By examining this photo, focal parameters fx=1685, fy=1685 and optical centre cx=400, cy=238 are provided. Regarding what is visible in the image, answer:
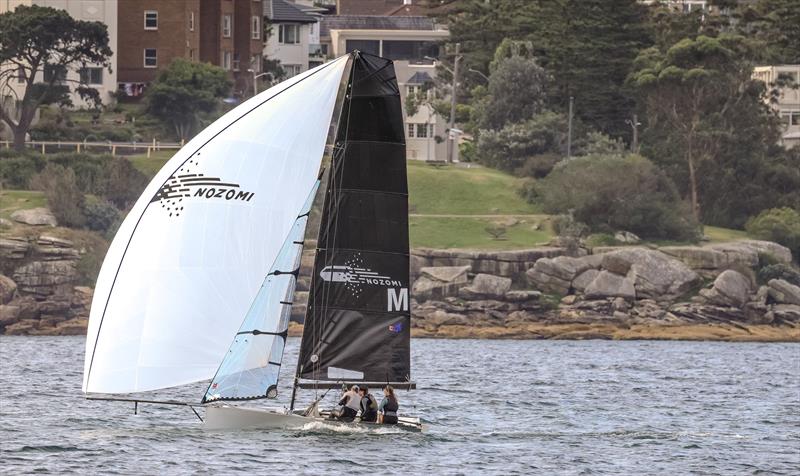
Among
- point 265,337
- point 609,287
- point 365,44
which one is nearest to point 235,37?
point 365,44

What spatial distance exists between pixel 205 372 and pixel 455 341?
47.8 meters

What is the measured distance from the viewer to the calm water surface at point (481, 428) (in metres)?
31.3

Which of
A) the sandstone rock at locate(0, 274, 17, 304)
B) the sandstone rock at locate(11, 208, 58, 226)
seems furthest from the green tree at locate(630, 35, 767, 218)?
the sandstone rock at locate(0, 274, 17, 304)

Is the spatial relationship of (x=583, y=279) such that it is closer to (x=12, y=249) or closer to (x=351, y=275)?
(x=12, y=249)

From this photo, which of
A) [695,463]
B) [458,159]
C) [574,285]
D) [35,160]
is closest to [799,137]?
[458,159]

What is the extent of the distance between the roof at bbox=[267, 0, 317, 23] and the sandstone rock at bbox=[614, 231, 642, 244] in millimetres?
43495

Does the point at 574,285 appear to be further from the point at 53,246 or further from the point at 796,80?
the point at 796,80

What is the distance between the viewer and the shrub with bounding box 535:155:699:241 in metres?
90.4

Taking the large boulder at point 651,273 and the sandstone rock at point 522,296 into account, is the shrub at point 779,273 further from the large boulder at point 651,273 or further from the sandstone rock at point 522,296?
the sandstone rock at point 522,296

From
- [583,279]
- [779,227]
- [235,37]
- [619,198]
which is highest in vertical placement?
[235,37]

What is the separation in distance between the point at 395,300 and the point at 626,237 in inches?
2304

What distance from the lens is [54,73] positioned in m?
95.9

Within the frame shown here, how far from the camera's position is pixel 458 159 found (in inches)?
4454

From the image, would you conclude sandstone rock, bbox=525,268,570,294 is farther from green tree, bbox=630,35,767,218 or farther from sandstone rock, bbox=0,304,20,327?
sandstone rock, bbox=0,304,20,327
